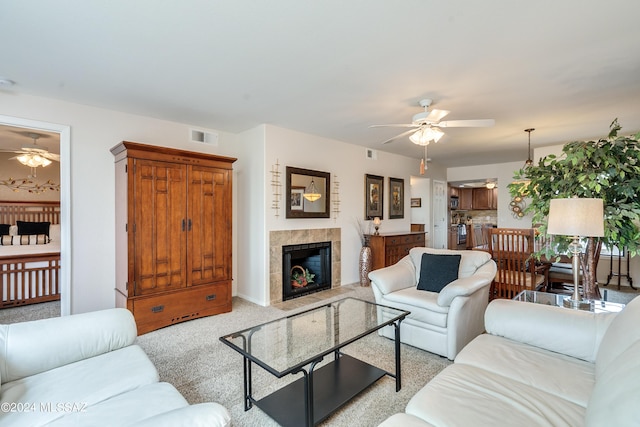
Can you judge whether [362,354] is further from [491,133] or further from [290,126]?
[491,133]

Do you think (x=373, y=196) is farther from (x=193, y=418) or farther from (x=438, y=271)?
(x=193, y=418)

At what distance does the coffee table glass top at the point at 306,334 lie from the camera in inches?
67.2

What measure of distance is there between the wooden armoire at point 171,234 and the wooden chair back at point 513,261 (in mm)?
3420

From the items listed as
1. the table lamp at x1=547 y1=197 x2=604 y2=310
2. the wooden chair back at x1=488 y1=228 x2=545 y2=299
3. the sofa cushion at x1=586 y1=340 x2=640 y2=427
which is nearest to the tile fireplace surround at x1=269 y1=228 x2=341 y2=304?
the wooden chair back at x1=488 y1=228 x2=545 y2=299

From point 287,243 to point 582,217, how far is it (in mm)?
3288

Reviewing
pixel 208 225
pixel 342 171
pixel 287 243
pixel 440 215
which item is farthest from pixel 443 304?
pixel 440 215

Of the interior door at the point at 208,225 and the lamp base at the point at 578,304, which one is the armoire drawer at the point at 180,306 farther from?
the lamp base at the point at 578,304

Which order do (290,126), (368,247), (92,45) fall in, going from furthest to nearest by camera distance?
(368,247) < (290,126) < (92,45)

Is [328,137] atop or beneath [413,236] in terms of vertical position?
atop

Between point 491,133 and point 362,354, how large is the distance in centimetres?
388

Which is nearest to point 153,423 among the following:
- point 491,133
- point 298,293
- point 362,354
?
point 362,354

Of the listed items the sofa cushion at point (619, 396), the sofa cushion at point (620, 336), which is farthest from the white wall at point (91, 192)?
the sofa cushion at point (620, 336)

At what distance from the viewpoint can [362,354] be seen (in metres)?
2.63

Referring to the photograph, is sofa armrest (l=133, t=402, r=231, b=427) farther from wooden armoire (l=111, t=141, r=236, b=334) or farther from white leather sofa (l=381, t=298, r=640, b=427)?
wooden armoire (l=111, t=141, r=236, b=334)
